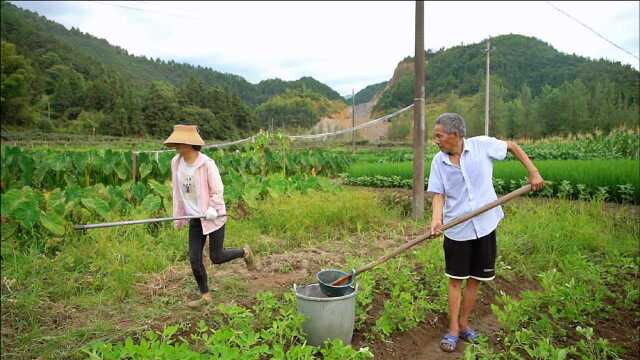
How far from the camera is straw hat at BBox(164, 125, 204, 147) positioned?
10.8 ft

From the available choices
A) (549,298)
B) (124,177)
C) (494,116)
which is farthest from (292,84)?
(549,298)

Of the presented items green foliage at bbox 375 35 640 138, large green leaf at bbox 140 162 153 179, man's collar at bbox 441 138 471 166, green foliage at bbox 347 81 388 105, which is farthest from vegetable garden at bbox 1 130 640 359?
green foliage at bbox 347 81 388 105

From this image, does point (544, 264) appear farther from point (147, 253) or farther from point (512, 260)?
point (147, 253)

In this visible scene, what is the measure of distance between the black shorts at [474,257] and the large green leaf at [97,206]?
14.7 feet

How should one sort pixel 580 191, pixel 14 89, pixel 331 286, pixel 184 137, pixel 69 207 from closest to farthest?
pixel 331 286 < pixel 184 137 < pixel 69 207 < pixel 580 191 < pixel 14 89

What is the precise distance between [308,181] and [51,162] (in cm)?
513

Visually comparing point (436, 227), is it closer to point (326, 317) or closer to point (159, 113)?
point (326, 317)

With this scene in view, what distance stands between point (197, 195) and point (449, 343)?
2180 millimetres

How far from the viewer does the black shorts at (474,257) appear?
120 inches

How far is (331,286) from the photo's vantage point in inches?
118

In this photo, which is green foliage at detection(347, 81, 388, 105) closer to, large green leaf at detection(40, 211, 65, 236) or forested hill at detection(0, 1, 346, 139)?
forested hill at detection(0, 1, 346, 139)

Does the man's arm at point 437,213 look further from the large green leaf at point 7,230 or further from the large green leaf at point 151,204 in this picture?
the large green leaf at point 7,230

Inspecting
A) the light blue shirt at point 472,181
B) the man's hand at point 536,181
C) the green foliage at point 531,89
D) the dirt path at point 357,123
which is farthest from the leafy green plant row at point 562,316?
the green foliage at point 531,89

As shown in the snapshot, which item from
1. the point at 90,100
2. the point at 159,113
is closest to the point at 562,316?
the point at 159,113
